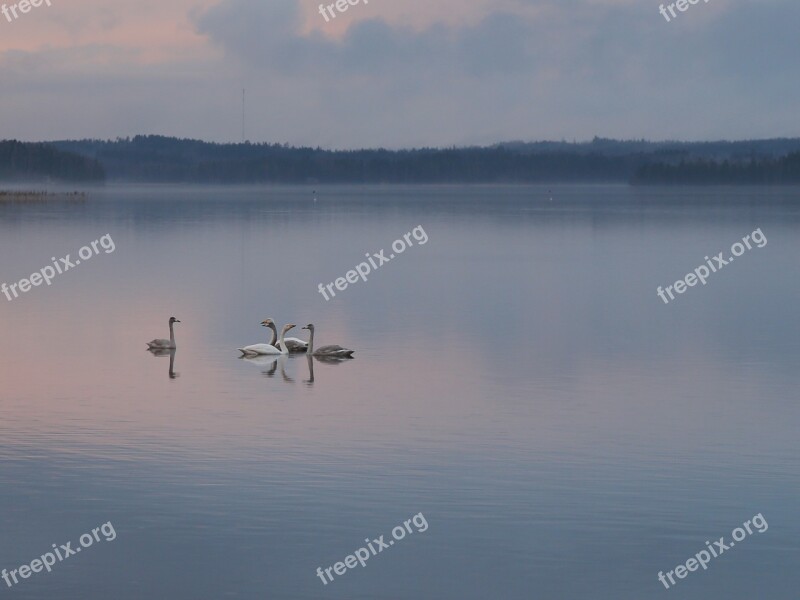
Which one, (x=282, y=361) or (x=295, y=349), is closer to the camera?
(x=282, y=361)

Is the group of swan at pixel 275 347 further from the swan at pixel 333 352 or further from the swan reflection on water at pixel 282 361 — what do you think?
the swan at pixel 333 352

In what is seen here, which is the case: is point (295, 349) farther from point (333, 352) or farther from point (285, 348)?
point (333, 352)

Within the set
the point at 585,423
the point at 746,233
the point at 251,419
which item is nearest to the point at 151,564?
the point at 251,419

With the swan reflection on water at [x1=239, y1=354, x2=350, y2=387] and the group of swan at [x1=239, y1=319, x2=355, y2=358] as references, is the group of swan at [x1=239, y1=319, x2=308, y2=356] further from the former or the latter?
the swan reflection on water at [x1=239, y1=354, x2=350, y2=387]

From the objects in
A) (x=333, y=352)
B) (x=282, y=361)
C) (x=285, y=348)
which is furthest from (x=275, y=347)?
(x=333, y=352)

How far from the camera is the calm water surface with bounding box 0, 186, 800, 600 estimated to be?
1567cm

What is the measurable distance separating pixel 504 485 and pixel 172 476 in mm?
4453

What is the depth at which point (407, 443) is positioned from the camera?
71.2ft

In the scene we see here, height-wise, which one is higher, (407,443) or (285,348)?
(285,348)

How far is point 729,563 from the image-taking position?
52.1ft

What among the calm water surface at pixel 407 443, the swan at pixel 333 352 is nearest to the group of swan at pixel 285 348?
the swan at pixel 333 352

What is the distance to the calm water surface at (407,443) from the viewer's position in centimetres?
1567

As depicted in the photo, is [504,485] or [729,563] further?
[504,485]

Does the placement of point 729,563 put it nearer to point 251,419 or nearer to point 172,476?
point 172,476
